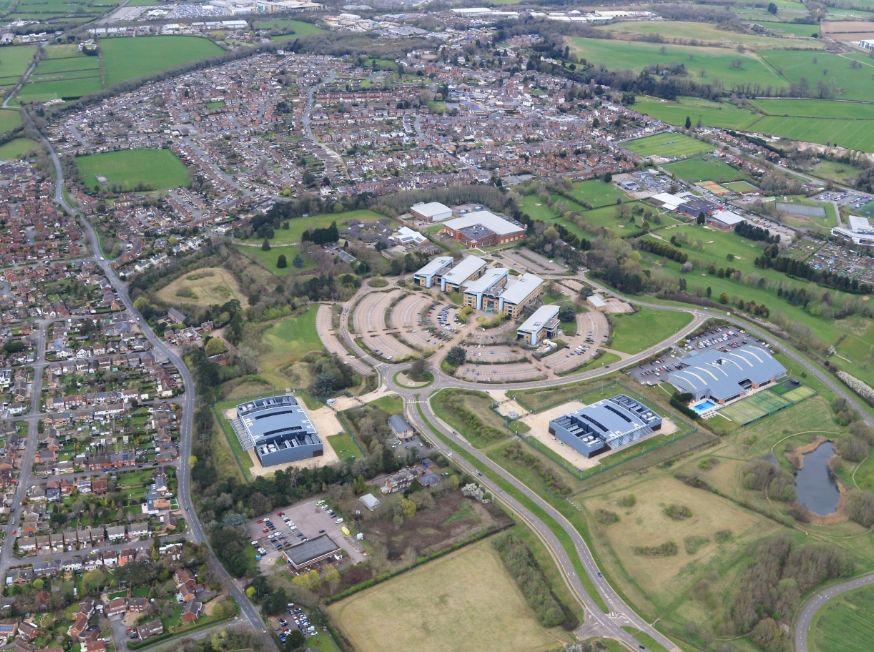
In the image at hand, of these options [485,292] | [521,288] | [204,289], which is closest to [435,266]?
[485,292]

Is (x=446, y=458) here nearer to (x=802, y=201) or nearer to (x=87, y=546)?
(x=87, y=546)

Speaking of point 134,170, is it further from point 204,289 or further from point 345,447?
point 345,447

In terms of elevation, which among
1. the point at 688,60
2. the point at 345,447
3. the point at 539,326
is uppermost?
the point at 688,60

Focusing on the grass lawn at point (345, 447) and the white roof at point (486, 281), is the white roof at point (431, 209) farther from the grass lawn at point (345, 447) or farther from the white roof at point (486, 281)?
the grass lawn at point (345, 447)

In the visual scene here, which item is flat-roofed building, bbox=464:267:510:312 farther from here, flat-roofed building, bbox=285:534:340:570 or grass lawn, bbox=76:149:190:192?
grass lawn, bbox=76:149:190:192

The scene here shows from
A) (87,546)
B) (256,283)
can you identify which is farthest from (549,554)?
(256,283)

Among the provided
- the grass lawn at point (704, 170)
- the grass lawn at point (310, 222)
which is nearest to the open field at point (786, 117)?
the grass lawn at point (704, 170)
